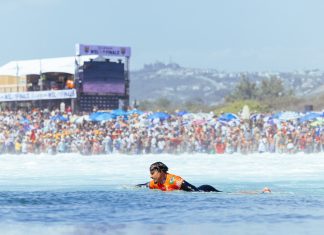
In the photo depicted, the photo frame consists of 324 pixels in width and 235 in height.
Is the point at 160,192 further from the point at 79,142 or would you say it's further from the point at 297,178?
the point at 79,142

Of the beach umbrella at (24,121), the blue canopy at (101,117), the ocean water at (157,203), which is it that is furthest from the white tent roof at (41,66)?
the ocean water at (157,203)

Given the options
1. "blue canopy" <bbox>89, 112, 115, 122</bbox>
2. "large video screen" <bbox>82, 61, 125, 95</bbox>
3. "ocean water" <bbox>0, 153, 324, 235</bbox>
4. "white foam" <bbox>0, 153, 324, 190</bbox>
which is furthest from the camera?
"large video screen" <bbox>82, 61, 125, 95</bbox>

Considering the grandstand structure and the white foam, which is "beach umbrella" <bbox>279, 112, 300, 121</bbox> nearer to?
the white foam

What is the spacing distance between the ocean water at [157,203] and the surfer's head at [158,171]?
0.31 metres

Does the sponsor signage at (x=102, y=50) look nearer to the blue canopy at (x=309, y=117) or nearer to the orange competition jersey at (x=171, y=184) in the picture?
the blue canopy at (x=309, y=117)

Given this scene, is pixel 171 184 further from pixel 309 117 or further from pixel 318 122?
pixel 309 117

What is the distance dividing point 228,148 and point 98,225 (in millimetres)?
28140

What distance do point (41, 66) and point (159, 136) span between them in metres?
23.3

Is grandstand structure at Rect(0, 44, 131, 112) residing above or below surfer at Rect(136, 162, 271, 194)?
above

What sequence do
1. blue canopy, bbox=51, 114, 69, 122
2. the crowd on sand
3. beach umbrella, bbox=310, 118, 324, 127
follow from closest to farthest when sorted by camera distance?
the crowd on sand < beach umbrella, bbox=310, 118, 324, 127 < blue canopy, bbox=51, 114, 69, 122

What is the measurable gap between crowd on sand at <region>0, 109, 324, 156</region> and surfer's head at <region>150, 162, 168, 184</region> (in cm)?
2194

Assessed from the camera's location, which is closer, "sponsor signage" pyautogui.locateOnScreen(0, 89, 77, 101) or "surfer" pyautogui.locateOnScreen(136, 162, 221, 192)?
"surfer" pyautogui.locateOnScreen(136, 162, 221, 192)

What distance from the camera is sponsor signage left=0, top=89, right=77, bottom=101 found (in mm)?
57062

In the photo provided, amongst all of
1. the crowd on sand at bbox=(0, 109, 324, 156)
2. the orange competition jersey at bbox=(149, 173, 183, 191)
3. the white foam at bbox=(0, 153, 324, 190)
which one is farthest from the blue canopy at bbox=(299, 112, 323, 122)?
the orange competition jersey at bbox=(149, 173, 183, 191)
